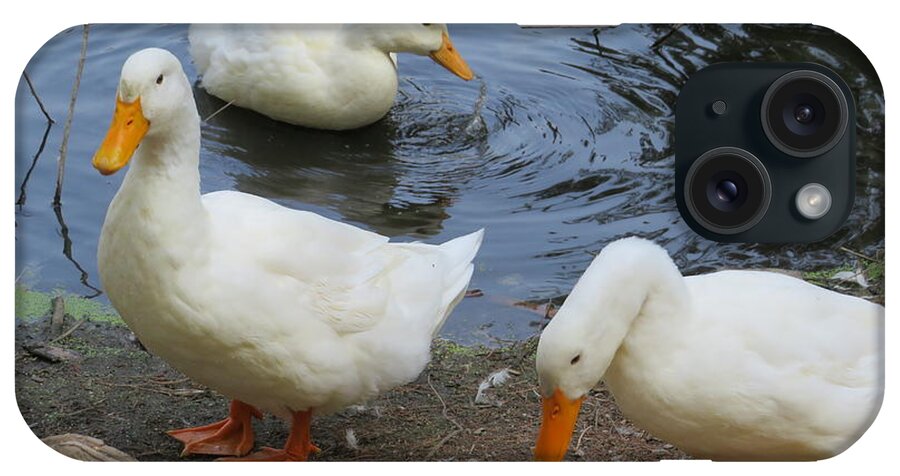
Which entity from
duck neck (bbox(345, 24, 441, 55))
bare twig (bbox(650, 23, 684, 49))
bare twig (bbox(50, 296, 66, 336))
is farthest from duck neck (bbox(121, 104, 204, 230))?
bare twig (bbox(650, 23, 684, 49))

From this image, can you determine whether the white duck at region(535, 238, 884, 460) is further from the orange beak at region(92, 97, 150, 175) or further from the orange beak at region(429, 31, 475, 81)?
the orange beak at region(92, 97, 150, 175)

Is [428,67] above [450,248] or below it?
above

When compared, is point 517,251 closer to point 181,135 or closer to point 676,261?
point 676,261

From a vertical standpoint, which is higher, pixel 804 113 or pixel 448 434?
pixel 804 113

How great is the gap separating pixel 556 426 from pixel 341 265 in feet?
2.50

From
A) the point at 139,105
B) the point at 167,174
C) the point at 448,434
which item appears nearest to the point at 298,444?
the point at 448,434

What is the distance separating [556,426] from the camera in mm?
4547

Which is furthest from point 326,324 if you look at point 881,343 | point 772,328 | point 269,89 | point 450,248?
point 881,343

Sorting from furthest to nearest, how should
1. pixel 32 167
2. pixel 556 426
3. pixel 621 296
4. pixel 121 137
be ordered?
1. pixel 32 167
2. pixel 556 426
3. pixel 621 296
4. pixel 121 137

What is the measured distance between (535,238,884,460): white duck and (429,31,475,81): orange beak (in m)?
0.70

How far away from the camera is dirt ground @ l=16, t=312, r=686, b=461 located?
4793 millimetres

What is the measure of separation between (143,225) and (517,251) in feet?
3.47

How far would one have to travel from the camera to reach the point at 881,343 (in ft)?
15.6

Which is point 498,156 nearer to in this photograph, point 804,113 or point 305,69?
point 305,69
